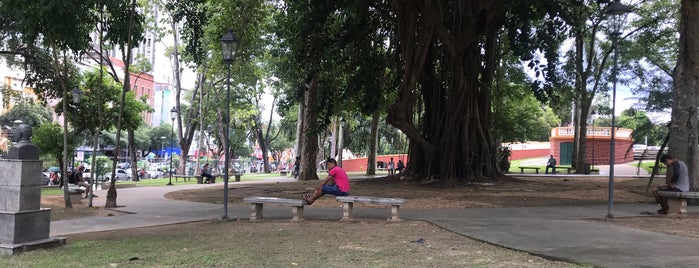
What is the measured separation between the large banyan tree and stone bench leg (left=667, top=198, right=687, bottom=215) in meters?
7.84

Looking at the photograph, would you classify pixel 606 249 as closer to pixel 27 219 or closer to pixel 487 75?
pixel 27 219

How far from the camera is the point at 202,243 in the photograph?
757 centimetres

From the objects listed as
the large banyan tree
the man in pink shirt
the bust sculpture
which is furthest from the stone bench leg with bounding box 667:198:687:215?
the bust sculpture

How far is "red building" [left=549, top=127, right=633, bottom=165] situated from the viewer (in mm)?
52656

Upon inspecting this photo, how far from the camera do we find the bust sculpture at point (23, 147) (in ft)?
23.8

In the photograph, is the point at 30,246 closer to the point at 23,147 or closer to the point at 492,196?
the point at 23,147

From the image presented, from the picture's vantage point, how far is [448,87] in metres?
18.7

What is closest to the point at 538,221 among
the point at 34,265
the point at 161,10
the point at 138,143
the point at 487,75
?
the point at 34,265

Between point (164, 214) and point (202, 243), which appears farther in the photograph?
point (164, 214)

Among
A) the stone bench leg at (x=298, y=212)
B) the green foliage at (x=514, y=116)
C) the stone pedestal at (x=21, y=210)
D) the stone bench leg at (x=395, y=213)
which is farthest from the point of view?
the green foliage at (x=514, y=116)

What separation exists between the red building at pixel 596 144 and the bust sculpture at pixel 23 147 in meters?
52.2

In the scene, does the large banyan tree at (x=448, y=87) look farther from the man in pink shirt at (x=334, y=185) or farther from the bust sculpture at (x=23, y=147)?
the bust sculpture at (x=23, y=147)

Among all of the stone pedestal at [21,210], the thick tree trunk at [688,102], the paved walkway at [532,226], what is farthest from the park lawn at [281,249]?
the thick tree trunk at [688,102]

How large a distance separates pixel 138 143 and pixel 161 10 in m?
37.7
